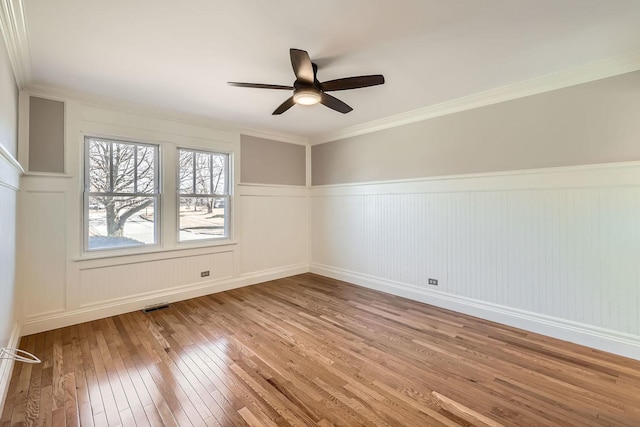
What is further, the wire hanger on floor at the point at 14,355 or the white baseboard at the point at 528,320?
the white baseboard at the point at 528,320

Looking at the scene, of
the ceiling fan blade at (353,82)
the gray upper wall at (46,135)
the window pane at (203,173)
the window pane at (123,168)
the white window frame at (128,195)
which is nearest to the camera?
the ceiling fan blade at (353,82)

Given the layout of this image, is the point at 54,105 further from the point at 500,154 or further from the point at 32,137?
the point at 500,154

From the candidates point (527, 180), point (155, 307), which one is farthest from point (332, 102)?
point (155, 307)

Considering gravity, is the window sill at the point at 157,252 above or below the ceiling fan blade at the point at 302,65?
below

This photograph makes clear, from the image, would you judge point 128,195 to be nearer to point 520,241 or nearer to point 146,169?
point 146,169

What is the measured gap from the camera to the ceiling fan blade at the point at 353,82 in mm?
2286

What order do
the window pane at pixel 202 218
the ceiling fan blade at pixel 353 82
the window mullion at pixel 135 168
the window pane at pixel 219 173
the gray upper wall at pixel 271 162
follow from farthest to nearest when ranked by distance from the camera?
the gray upper wall at pixel 271 162 → the window pane at pixel 219 173 → the window pane at pixel 202 218 → the window mullion at pixel 135 168 → the ceiling fan blade at pixel 353 82

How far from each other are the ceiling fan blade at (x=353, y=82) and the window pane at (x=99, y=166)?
A: 2.84 m

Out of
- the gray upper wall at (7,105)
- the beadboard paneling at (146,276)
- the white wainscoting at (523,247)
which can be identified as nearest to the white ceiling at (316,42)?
the gray upper wall at (7,105)

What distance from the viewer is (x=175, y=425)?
67.2 inches

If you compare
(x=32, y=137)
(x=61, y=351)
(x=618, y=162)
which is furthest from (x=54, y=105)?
(x=618, y=162)

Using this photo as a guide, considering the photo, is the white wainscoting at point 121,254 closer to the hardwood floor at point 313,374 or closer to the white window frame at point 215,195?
the white window frame at point 215,195

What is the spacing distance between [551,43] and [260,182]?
3.92m

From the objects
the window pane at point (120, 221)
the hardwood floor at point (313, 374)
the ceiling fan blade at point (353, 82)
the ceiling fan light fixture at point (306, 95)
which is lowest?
the hardwood floor at point (313, 374)
